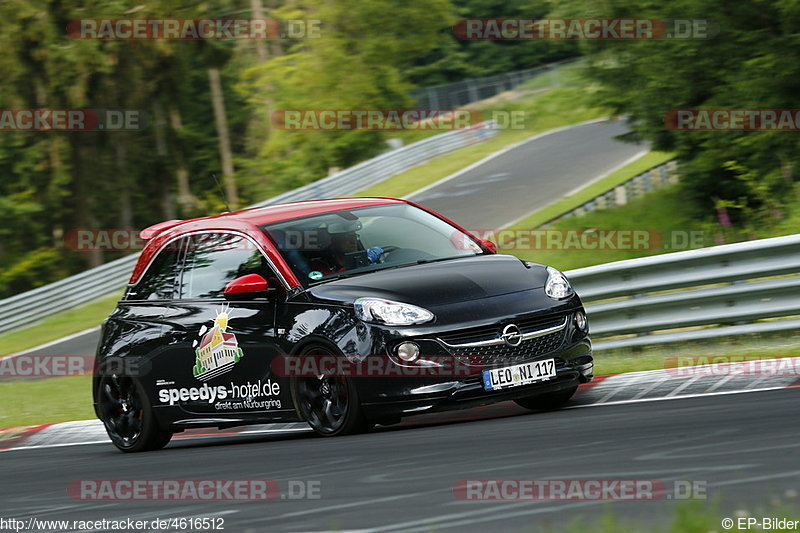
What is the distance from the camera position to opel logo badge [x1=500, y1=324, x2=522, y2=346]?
7973 millimetres

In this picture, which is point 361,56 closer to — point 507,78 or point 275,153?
point 275,153

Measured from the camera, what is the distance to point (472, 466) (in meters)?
6.25

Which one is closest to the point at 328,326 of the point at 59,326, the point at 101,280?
the point at 59,326

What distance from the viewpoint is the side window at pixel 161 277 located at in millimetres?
9797

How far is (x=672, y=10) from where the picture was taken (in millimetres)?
22672
